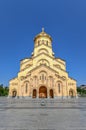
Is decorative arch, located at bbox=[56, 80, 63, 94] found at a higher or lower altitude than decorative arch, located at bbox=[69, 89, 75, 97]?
higher

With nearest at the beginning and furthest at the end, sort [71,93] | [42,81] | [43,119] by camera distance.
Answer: [43,119], [42,81], [71,93]

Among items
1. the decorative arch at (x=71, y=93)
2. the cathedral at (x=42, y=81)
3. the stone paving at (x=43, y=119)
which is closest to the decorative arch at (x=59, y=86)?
the cathedral at (x=42, y=81)

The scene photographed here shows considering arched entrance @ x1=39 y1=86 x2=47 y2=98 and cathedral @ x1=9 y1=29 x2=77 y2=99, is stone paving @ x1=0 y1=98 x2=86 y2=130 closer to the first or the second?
cathedral @ x1=9 y1=29 x2=77 y2=99

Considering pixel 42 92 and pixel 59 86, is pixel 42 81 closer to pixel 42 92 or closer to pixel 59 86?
pixel 42 92

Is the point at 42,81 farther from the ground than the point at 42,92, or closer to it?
farther from the ground

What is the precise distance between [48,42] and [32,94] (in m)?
15.8

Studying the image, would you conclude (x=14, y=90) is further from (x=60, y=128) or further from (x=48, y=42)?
(x=60, y=128)

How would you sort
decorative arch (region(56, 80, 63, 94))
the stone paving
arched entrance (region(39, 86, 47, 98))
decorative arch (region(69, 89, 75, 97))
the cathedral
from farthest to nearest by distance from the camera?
decorative arch (region(69, 89, 75, 97)) → arched entrance (region(39, 86, 47, 98)) → decorative arch (region(56, 80, 63, 94)) → the cathedral → the stone paving

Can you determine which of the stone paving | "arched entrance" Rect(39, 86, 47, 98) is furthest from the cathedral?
the stone paving

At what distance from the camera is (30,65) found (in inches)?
1615

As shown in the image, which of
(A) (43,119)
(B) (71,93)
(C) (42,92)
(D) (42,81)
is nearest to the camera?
(A) (43,119)

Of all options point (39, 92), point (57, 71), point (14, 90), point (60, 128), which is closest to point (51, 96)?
point (39, 92)

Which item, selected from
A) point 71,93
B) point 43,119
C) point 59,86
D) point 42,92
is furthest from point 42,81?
point 43,119

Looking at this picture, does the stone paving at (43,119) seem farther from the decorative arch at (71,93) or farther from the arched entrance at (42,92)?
the decorative arch at (71,93)
